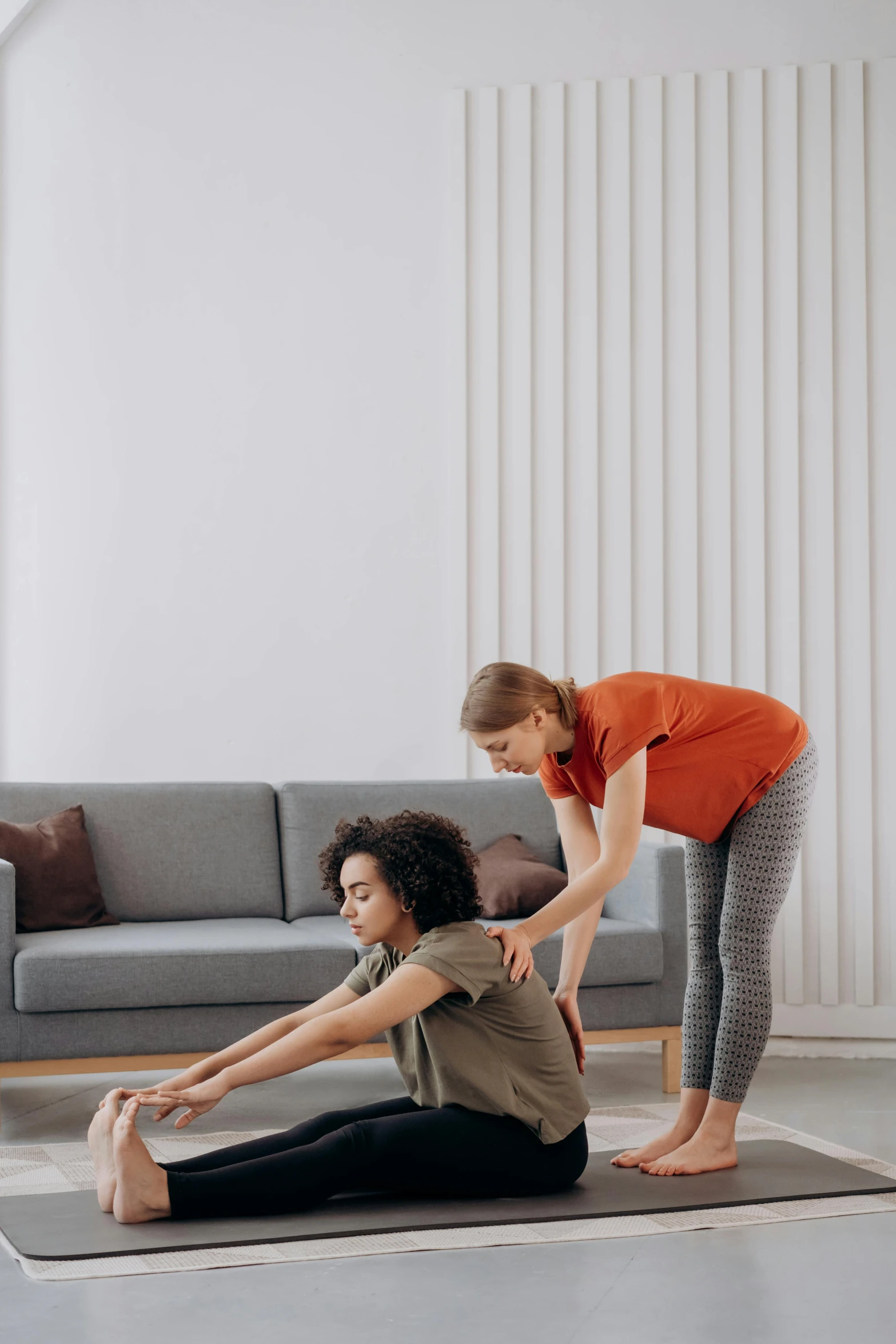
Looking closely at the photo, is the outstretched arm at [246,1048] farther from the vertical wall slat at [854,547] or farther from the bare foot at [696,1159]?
the vertical wall slat at [854,547]

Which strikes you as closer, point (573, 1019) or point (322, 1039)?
point (322, 1039)

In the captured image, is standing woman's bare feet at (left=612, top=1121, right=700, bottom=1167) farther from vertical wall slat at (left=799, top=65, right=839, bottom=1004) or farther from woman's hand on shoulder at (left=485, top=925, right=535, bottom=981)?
vertical wall slat at (left=799, top=65, right=839, bottom=1004)

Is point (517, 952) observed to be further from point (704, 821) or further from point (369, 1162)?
point (704, 821)

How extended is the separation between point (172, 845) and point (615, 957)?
125 centimetres

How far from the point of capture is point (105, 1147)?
7.25 feet

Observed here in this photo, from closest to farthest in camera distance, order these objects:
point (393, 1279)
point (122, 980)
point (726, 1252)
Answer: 1. point (393, 1279)
2. point (726, 1252)
3. point (122, 980)

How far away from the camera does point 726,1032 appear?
267cm

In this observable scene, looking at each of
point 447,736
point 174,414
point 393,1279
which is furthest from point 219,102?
point 393,1279

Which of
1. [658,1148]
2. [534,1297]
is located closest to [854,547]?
[658,1148]

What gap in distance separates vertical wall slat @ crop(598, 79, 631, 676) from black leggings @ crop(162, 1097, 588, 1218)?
2.17 metres

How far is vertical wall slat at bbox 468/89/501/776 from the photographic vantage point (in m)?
4.39

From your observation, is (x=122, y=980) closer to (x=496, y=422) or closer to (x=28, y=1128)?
(x=28, y=1128)

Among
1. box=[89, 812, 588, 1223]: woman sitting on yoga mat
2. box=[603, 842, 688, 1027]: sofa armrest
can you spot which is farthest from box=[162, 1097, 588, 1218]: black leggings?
box=[603, 842, 688, 1027]: sofa armrest

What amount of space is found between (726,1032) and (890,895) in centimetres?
178
